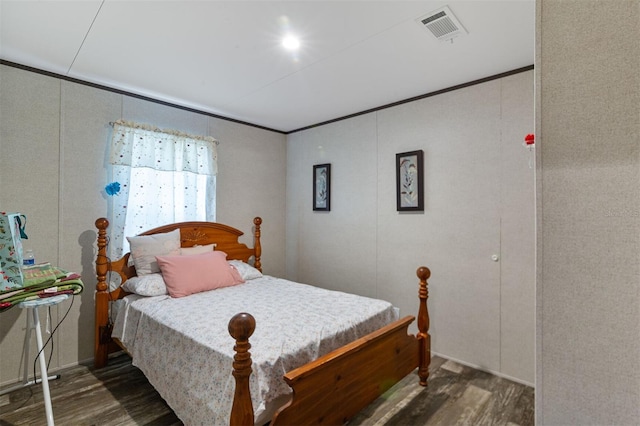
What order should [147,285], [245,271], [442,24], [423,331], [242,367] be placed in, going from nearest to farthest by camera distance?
[242,367] → [442,24] → [423,331] → [147,285] → [245,271]

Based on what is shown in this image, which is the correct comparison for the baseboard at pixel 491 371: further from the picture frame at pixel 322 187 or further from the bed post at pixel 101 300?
the bed post at pixel 101 300

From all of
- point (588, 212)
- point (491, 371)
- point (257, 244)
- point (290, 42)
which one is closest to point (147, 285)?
point (257, 244)

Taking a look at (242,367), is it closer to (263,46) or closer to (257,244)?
(263,46)

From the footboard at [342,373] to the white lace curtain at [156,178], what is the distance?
2.27 meters

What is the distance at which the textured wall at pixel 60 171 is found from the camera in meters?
2.46

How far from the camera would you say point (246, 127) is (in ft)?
13.3

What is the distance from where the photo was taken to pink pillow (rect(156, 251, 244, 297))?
8.85ft

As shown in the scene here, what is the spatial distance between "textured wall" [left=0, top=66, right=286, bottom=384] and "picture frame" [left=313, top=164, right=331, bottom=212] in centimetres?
172

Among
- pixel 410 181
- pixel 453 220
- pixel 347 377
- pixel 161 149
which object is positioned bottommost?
pixel 347 377

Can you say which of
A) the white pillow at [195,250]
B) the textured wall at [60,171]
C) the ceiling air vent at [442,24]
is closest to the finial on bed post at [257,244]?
the white pillow at [195,250]

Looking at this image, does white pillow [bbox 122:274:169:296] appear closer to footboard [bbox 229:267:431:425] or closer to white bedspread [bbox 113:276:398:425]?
white bedspread [bbox 113:276:398:425]

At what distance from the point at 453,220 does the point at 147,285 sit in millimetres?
2763

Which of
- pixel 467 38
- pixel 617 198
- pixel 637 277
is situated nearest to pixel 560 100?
pixel 617 198

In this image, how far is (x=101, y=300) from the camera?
2.74m
